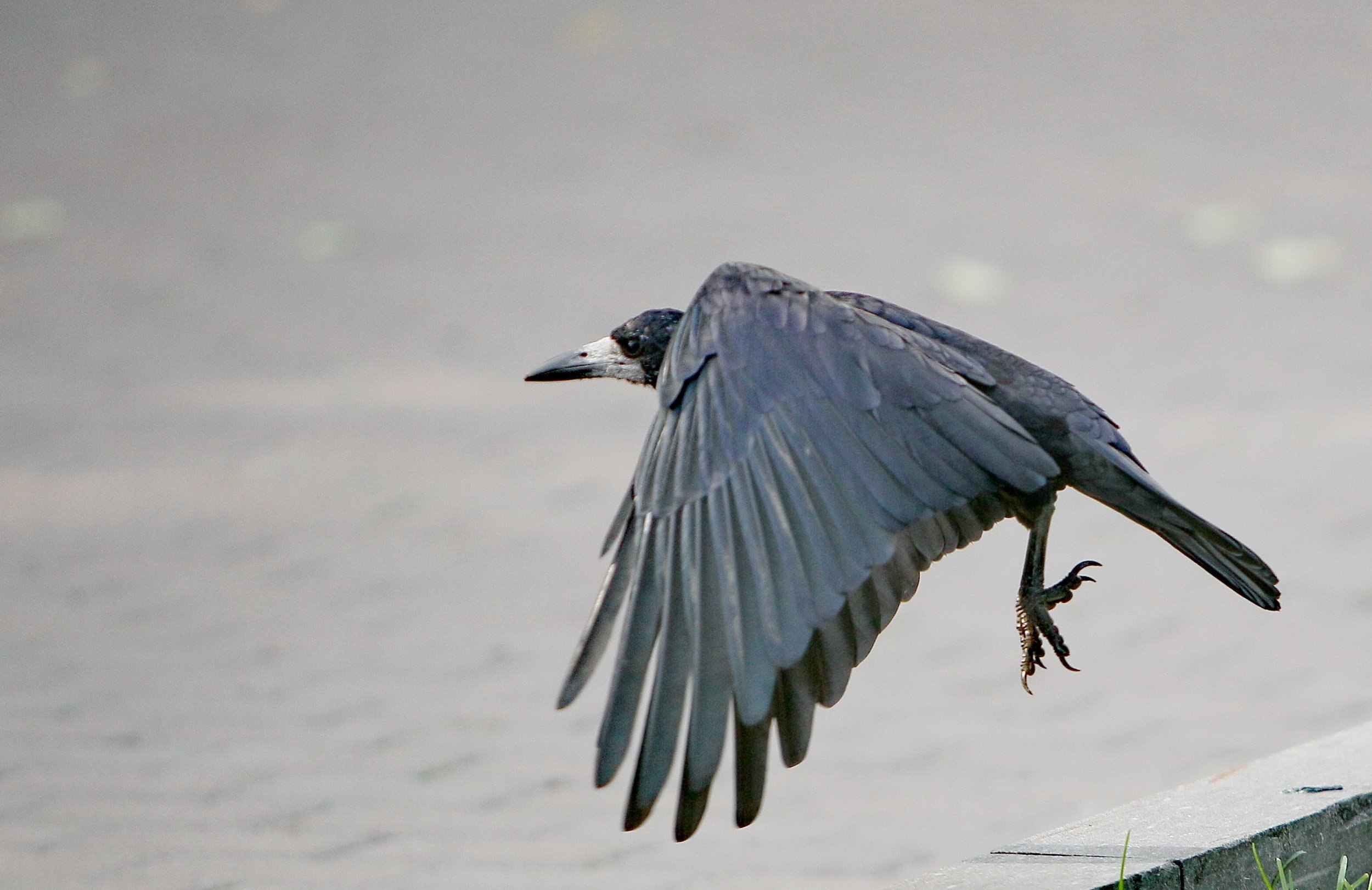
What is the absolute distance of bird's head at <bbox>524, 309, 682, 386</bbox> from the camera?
4.32 metres

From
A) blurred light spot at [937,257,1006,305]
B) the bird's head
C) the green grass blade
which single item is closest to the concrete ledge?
the green grass blade

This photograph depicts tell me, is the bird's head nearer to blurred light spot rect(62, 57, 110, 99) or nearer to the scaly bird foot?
the scaly bird foot

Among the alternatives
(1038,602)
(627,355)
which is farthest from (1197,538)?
(627,355)

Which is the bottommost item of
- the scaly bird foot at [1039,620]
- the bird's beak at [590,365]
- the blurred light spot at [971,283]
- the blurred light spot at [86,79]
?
the scaly bird foot at [1039,620]

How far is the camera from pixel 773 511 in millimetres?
3082

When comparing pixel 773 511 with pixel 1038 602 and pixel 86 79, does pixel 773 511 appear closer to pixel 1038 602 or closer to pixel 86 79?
pixel 1038 602

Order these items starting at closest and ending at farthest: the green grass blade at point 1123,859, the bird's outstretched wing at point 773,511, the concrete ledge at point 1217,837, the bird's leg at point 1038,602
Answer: the bird's outstretched wing at point 773,511, the green grass blade at point 1123,859, the concrete ledge at point 1217,837, the bird's leg at point 1038,602

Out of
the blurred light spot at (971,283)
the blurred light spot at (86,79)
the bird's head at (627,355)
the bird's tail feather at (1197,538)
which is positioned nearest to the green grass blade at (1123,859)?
the bird's tail feather at (1197,538)

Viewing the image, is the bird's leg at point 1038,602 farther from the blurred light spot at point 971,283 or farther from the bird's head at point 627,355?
the blurred light spot at point 971,283

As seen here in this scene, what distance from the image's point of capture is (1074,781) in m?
5.66

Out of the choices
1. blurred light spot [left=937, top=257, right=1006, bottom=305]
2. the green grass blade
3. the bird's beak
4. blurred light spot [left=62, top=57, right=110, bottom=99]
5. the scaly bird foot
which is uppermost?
blurred light spot [left=62, top=57, right=110, bottom=99]

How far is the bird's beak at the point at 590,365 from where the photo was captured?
4352mm

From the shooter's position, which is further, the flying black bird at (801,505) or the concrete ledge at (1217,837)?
the concrete ledge at (1217,837)

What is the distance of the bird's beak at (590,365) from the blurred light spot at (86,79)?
417 inches
